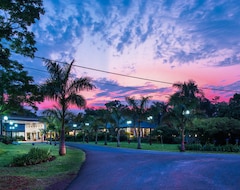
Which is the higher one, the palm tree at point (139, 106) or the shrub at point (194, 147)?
the palm tree at point (139, 106)

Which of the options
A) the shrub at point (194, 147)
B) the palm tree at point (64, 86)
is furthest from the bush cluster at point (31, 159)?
Answer: the shrub at point (194, 147)

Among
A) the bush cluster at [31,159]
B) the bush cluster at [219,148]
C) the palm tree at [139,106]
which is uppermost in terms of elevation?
the palm tree at [139,106]

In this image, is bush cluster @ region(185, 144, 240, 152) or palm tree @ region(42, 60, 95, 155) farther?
bush cluster @ region(185, 144, 240, 152)

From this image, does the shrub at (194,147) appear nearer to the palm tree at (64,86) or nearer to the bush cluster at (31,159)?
the palm tree at (64,86)

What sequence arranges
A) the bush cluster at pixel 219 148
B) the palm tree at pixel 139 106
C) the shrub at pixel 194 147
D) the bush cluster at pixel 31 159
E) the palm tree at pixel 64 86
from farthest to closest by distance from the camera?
the palm tree at pixel 139 106 < the shrub at pixel 194 147 < the bush cluster at pixel 219 148 < the palm tree at pixel 64 86 < the bush cluster at pixel 31 159

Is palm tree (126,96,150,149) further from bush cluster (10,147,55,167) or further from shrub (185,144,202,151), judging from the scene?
bush cluster (10,147,55,167)

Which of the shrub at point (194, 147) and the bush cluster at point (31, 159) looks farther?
the shrub at point (194, 147)

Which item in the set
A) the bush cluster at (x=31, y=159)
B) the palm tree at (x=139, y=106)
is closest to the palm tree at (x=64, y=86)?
the bush cluster at (x=31, y=159)

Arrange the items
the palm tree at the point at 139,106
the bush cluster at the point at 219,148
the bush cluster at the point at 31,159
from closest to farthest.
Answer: the bush cluster at the point at 31,159, the bush cluster at the point at 219,148, the palm tree at the point at 139,106

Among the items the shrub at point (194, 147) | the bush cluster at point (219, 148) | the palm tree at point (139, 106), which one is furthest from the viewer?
the palm tree at point (139, 106)

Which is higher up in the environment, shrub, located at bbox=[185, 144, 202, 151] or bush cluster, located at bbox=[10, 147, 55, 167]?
bush cluster, located at bbox=[10, 147, 55, 167]

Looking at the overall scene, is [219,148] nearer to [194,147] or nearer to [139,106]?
[194,147]

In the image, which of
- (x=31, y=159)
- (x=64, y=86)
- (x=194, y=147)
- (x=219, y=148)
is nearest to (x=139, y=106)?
(x=194, y=147)

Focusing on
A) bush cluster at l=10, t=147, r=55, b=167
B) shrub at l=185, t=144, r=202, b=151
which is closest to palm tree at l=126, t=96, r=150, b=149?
shrub at l=185, t=144, r=202, b=151
